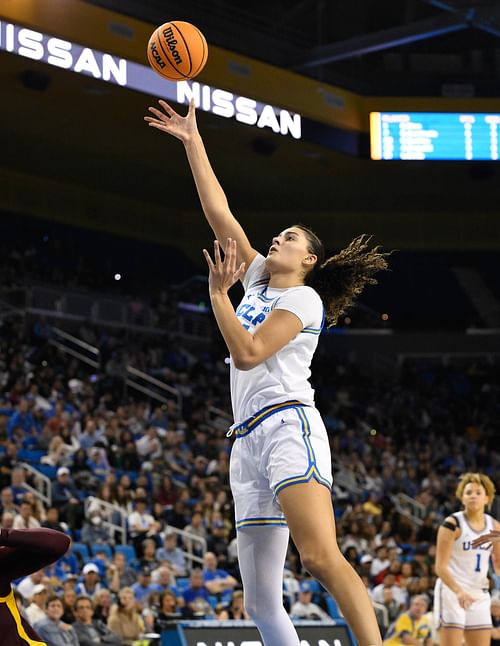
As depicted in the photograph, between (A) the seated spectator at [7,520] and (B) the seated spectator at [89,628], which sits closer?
(B) the seated spectator at [89,628]

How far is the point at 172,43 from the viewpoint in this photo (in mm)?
6617

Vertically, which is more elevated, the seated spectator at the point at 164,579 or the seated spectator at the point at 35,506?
the seated spectator at the point at 35,506

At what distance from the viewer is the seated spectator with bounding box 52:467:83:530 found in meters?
13.8

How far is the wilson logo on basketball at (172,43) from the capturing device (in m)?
6.53

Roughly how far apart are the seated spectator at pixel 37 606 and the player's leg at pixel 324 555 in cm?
673

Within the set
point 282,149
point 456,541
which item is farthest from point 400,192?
point 456,541

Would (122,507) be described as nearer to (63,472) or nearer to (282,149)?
(63,472)

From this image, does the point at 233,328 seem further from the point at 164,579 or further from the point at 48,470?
the point at 48,470

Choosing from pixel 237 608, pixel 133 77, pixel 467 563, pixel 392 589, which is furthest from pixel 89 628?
pixel 133 77

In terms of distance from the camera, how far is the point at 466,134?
1838 centimetres

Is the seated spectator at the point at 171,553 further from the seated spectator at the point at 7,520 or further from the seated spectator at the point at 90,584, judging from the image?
the seated spectator at the point at 7,520

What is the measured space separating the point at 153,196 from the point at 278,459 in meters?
20.9

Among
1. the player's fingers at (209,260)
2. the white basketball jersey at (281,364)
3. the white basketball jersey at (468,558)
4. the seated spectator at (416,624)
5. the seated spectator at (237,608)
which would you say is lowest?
the seated spectator at (416,624)

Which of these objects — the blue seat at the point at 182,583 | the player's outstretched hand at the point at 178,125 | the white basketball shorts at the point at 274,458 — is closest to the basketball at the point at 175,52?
the player's outstretched hand at the point at 178,125
